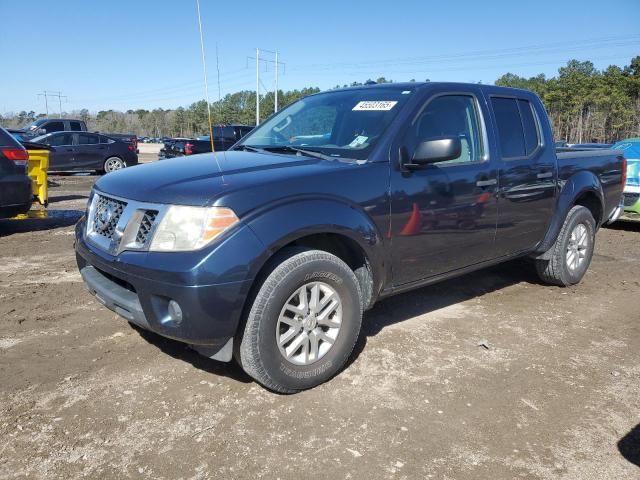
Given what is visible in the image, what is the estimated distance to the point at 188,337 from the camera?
8.65ft

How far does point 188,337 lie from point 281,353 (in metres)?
0.54

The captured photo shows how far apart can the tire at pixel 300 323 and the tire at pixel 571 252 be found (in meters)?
2.76

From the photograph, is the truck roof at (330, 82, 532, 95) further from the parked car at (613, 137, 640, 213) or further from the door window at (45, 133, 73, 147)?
the door window at (45, 133, 73, 147)

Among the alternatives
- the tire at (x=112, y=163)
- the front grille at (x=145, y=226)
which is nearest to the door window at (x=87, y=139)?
the tire at (x=112, y=163)

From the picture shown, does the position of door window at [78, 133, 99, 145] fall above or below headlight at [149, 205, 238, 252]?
above

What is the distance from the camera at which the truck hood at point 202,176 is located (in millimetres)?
2711

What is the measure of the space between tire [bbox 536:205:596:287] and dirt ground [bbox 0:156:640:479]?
1.83 feet

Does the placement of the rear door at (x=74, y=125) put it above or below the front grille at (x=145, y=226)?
above

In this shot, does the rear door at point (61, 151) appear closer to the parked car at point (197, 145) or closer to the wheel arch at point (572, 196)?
the parked car at point (197, 145)

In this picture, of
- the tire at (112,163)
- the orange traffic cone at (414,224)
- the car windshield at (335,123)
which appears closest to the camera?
the orange traffic cone at (414,224)

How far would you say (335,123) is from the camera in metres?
3.79

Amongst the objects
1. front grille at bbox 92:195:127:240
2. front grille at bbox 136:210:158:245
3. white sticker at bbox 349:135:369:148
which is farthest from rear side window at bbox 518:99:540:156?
front grille at bbox 92:195:127:240

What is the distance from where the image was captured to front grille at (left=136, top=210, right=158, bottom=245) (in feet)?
8.90

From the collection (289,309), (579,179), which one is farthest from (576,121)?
(289,309)
